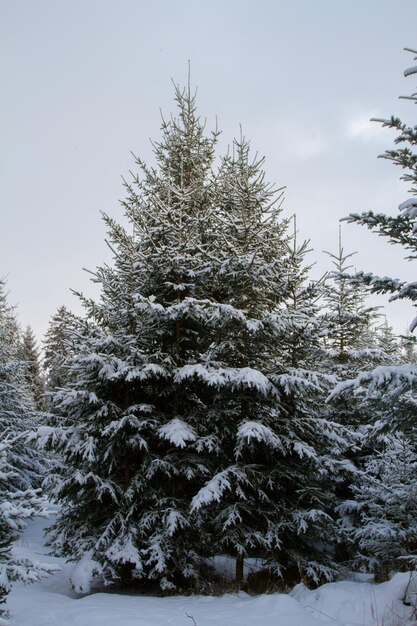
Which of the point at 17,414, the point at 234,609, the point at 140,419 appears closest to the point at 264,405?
the point at 140,419

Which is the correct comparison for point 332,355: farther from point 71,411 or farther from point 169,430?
point 71,411

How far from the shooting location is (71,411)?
34.9 ft

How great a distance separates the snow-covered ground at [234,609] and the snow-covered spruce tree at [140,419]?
3.65ft

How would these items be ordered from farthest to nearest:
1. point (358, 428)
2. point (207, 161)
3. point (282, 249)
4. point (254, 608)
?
1. point (207, 161)
2. point (358, 428)
3. point (282, 249)
4. point (254, 608)

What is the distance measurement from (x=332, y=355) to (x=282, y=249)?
13.7ft

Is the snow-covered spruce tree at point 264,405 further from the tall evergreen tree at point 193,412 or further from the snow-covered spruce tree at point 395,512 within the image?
the snow-covered spruce tree at point 395,512

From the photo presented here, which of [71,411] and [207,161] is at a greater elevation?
[207,161]

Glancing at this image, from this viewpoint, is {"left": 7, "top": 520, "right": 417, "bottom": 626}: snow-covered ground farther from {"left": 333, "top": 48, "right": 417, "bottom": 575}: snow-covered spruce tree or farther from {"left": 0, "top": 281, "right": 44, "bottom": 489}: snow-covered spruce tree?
{"left": 0, "top": 281, "right": 44, "bottom": 489}: snow-covered spruce tree

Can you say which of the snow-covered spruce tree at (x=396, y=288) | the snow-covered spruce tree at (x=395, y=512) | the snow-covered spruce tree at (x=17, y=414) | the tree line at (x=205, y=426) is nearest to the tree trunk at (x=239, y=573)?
the tree line at (x=205, y=426)

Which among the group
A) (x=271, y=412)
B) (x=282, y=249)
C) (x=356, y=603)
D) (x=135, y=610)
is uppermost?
(x=282, y=249)

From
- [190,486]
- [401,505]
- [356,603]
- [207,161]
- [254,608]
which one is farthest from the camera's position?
[207,161]

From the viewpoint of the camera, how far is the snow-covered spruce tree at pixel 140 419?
9.34 metres

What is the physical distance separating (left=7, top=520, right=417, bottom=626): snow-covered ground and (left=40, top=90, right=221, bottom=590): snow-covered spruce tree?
1.11 meters

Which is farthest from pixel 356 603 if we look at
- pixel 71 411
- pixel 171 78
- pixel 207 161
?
pixel 171 78
